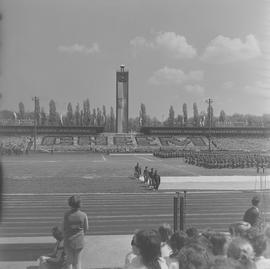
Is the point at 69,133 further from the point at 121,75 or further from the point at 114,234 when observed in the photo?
the point at 114,234

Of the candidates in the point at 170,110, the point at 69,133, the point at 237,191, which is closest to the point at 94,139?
the point at 69,133

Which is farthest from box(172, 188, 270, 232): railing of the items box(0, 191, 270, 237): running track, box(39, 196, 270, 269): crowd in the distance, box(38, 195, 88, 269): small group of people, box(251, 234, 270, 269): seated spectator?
box(251, 234, 270, 269): seated spectator

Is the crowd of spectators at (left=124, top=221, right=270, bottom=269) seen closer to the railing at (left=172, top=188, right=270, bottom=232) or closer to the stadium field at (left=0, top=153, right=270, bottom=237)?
the stadium field at (left=0, top=153, right=270, bottom=237)

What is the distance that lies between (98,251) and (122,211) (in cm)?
599

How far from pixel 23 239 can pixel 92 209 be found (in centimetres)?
530

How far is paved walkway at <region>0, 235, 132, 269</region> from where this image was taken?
776 centimetres

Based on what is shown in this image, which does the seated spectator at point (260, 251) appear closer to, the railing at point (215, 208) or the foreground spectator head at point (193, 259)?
the foreground spectator head at point (193, 259)

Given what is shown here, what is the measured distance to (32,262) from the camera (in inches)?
309

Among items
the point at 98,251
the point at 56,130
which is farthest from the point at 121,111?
the point at 98,251

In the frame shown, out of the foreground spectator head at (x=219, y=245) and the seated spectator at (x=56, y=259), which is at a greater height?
the foreground spectator head at (x=219, y=245)

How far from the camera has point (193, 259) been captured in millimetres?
3555

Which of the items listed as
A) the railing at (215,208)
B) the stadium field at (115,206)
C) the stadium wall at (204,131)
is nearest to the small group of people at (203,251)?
the stadium field at (115,206)

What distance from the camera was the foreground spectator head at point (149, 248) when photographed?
12.1 ft

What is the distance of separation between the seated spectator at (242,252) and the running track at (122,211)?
19.7 ft
